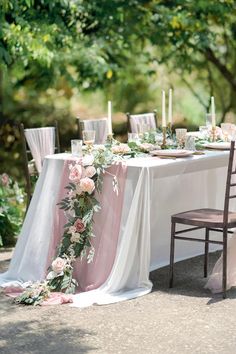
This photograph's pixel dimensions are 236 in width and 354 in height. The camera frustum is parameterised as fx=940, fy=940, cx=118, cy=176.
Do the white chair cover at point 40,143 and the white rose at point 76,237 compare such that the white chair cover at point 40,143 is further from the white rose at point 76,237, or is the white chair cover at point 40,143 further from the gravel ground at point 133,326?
the gravel ground at point 133,326

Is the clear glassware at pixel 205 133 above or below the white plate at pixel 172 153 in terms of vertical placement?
above

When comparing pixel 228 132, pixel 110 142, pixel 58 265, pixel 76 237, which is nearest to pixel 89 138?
pixel 110 142

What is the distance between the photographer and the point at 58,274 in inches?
214

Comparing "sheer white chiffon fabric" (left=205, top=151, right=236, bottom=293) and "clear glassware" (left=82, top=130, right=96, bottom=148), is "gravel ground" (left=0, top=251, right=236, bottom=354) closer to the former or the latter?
"sheer white chiffon fabric" (left=205, top=151, right=236, bottom=293)

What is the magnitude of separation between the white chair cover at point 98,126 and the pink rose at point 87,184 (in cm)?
154

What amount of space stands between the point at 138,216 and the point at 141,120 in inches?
89.0

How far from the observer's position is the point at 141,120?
7516 millimetres

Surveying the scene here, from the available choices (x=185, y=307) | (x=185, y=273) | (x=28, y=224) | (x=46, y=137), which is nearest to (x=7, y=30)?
(x=46, y=137)

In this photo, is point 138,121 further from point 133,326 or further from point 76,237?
point 133,326

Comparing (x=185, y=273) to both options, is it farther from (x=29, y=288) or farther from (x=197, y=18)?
(x=197, y=18)

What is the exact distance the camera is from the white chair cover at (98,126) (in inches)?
272

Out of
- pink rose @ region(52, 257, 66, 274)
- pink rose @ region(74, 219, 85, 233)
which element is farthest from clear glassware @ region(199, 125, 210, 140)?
pink rose @ region(52, 257, 66, 274)

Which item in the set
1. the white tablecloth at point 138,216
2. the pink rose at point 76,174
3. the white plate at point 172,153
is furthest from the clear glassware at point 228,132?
the pink rose at point 76,174

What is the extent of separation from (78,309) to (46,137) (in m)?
1.80
